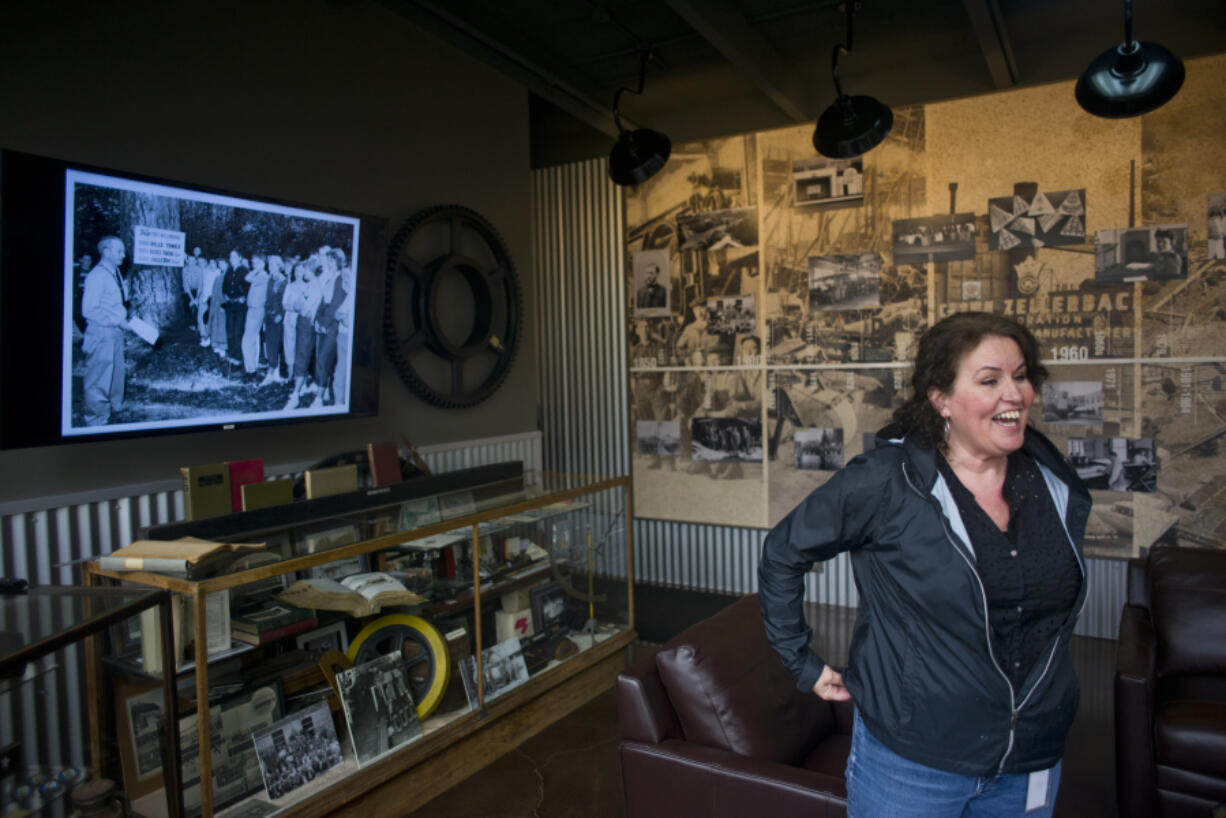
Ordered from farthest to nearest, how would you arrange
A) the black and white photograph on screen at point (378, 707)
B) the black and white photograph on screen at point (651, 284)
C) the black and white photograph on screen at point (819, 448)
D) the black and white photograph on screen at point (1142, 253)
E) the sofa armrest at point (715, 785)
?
1. the black and white photograph on screen at point (651, 284)
2. the black and white photograph on screen at point (819, 448)
3. the black and white photograph on screen at point (1142, 253)
4. the black and white photograph on screen at point (378, 707)
5. the sofa armrest at point (715, 785)

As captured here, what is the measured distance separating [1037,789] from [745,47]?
428cm

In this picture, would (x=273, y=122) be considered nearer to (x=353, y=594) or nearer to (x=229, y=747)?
(x=353, y=594)

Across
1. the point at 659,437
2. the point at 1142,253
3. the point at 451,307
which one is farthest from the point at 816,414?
the point at 451,307

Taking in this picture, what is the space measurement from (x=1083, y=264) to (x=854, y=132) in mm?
1575

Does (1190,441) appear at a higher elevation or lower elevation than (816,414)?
lower

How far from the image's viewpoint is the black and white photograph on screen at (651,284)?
18.6ft

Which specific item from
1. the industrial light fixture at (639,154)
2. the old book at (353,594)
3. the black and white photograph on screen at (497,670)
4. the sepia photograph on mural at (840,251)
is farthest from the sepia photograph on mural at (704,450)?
the old book at (353,594)

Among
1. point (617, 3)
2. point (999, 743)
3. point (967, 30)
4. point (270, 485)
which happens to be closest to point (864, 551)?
point (999, 743)

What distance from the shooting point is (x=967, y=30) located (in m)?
5.32

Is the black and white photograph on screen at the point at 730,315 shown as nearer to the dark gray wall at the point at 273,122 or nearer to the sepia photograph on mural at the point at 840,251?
the sepia photograph on mural at the point at 840,251

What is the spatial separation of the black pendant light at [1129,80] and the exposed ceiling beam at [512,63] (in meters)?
3.25

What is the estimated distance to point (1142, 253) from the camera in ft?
14.1

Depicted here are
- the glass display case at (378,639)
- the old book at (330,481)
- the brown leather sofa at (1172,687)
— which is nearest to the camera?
the glass display case at (378,639)

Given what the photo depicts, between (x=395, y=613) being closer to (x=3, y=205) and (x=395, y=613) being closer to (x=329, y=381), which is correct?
(x=329, y=381)
